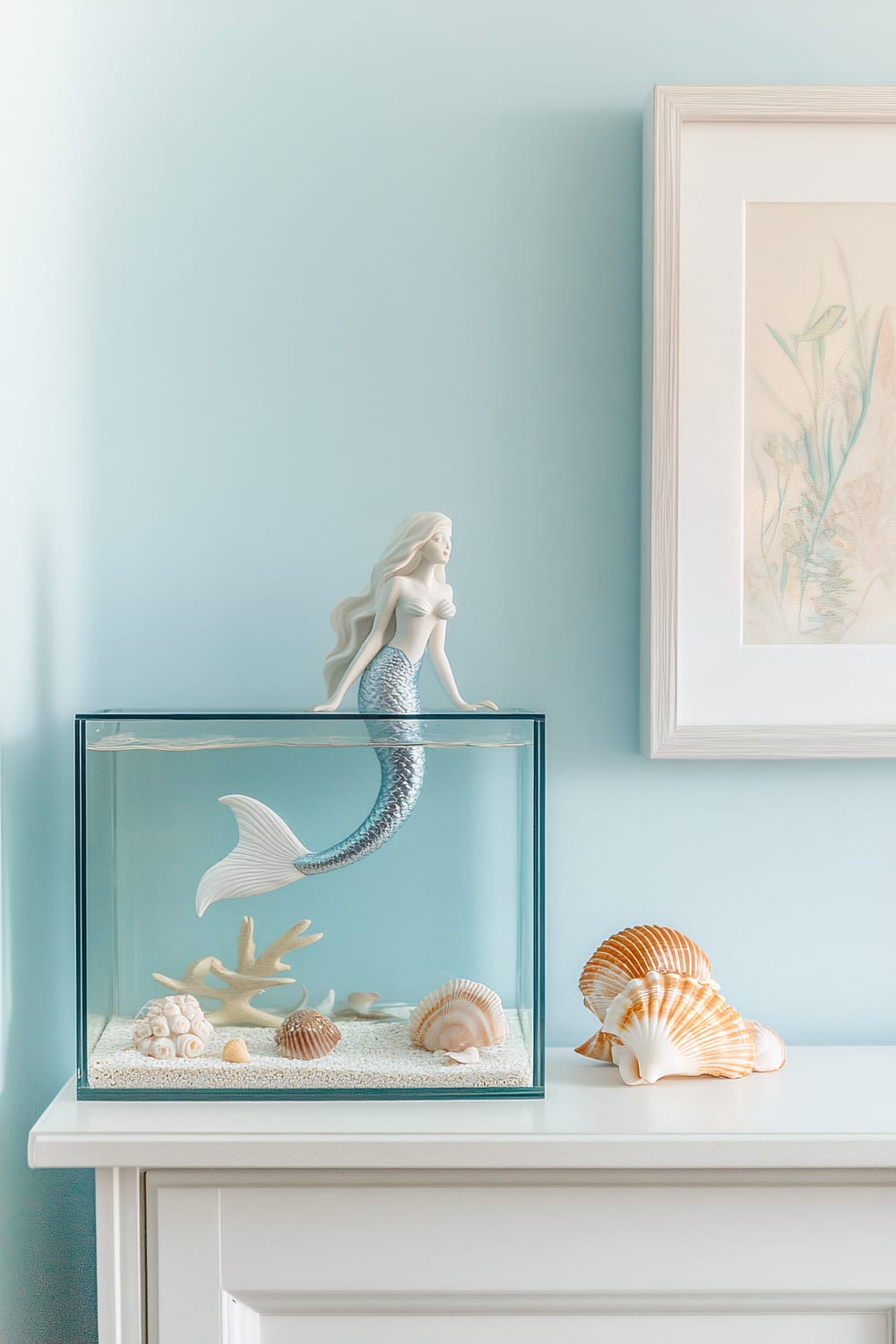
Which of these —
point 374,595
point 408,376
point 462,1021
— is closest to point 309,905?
point 462,1021

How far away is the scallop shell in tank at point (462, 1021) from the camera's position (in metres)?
0.94

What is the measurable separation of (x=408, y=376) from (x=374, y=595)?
0.88 feet

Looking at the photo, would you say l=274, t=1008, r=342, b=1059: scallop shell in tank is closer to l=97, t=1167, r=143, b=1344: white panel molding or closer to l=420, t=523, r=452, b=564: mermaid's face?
l=97, t=1167, r=143, b=1344: white panel molding

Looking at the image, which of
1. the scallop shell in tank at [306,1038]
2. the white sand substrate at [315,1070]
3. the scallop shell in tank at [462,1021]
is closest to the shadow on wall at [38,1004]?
the white sand substrate at [315,1070]

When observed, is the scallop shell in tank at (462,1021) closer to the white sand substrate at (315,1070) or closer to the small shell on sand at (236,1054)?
the white sand substrate at (315,1070)

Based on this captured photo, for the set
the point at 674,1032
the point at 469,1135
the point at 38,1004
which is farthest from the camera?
the point at 38,1004

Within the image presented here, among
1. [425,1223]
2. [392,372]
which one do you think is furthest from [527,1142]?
[392,372]

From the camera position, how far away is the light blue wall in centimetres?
112

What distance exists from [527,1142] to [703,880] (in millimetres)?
397

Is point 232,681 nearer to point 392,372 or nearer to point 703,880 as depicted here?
point 392,372

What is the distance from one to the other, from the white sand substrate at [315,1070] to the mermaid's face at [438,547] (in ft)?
1.42

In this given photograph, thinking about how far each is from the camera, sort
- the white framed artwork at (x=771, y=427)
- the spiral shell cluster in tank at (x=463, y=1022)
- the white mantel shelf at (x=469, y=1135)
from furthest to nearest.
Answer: the white framed artwork at (x=771, y=427), the spiral shell cluster in tank at (x=463, y=1022), the white mantel shelf at (x=469, y=1135)

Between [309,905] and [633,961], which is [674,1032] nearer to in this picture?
[633,961]

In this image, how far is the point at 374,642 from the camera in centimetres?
99
